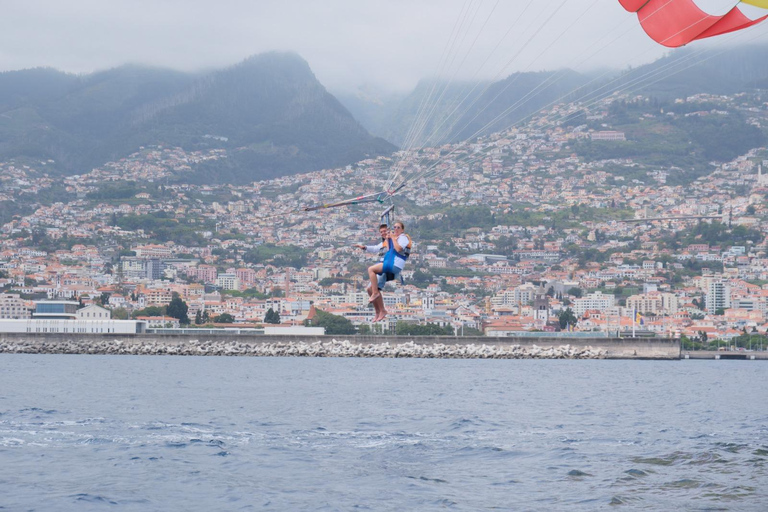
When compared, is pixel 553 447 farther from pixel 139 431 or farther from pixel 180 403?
pixel 180 403

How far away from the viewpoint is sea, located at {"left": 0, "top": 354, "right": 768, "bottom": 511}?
14.2 meters

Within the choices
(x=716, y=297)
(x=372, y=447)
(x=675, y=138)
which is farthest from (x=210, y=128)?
(x=372, y=447)

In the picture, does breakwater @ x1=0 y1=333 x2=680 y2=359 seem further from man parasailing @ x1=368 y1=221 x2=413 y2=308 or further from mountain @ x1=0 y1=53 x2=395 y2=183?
mountain @ x1=0 y1=53 x2=395 y2=183

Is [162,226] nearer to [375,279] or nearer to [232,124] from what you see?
[232,124]

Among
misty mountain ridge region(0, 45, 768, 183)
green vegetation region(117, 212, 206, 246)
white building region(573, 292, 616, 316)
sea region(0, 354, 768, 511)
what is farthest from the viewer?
misty mountain ridge region(0, 45, 768, 183)

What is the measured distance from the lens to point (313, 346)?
6044 centimetres

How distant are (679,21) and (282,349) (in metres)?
50.0

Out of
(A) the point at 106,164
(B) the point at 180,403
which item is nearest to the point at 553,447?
(B) the point at 180,403

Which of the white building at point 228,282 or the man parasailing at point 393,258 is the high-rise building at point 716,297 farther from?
the man parasailing at point 393,258

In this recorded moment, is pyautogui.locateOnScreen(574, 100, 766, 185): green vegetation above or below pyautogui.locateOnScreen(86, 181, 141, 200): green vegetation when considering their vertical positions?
above

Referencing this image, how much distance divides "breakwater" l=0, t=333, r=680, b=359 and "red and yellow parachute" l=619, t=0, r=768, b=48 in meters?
48.2

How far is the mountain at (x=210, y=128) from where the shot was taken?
551 feet

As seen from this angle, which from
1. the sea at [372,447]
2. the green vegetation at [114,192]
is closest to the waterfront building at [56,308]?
the sea at [372,447]

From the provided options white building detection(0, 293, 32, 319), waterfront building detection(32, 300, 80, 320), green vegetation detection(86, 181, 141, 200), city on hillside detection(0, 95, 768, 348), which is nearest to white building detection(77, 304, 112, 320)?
waterfront building detection(32, 300, 80, 320)
